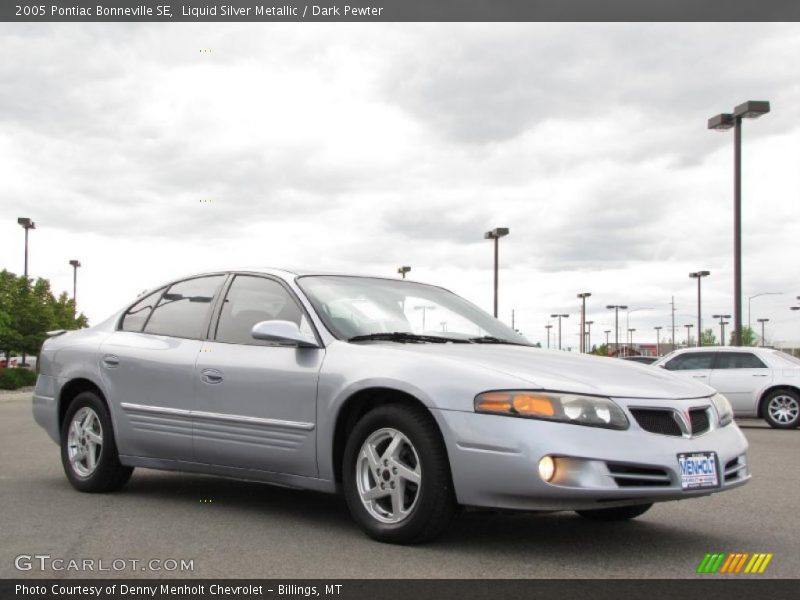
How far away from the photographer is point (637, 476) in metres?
4.75

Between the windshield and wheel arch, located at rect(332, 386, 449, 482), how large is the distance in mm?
444

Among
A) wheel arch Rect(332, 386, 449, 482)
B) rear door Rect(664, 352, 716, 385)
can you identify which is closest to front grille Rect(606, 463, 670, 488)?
wheel arch Rect(332, 386, 449, 482)

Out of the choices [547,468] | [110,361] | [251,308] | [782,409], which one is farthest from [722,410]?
[782,409]

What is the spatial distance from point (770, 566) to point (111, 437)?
4.44m

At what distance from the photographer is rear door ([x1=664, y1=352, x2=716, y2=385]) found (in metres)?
18.2

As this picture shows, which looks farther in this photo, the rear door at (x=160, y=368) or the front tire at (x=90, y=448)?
the front tire at (x=90, y=448)

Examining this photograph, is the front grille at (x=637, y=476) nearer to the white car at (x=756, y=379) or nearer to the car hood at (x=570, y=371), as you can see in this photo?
the car hood at (x=570, y=371)

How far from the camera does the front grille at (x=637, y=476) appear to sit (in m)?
4.73

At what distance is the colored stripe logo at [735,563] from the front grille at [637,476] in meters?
0.45

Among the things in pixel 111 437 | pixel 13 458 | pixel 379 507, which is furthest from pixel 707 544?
pixel 13 458

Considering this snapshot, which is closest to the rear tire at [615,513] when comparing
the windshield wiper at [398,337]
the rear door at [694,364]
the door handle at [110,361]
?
the windshield wiper at [398,337]
